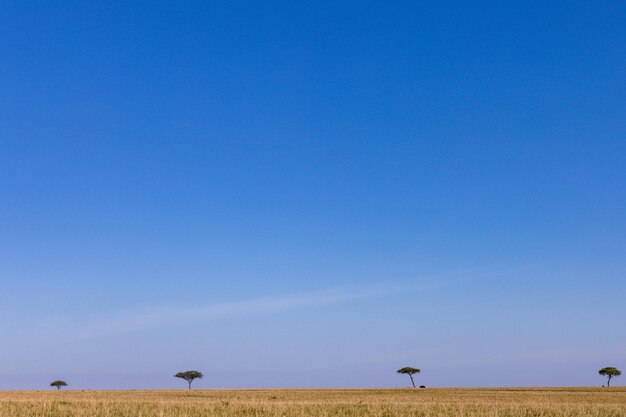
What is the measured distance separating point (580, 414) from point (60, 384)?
174427mm

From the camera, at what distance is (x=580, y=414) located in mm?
25297

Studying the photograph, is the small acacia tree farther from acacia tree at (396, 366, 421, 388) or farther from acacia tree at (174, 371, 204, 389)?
acacia tree at (396, 366, 421, 388)

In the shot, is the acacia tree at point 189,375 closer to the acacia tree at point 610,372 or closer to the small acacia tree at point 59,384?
the small acacia tree at point 59,384

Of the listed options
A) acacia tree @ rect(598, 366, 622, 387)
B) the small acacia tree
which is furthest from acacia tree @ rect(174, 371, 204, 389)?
acacia tree @ rect(598, 366, 622, 387)

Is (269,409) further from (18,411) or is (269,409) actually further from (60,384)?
(60,384)

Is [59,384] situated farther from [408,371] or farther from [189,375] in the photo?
[408,371]

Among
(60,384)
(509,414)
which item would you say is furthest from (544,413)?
(60,384)

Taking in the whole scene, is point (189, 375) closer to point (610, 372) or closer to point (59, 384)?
point (59, 384)

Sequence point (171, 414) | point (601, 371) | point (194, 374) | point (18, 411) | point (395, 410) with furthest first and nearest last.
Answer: point (194, 374)
point (601, 371)
point (395, 410)
point (18, 411)
point (171, 414)

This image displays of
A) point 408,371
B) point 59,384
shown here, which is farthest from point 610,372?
point 59,384

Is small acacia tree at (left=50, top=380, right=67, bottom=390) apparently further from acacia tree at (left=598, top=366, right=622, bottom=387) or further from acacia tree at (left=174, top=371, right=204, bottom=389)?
acacia tree at (left=598, top=366, right=622, bottom=387)

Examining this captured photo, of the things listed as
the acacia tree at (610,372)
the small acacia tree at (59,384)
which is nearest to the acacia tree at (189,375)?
the small acacia tree at (59,384)

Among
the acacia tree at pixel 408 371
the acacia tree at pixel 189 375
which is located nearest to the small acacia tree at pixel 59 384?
the acacia tree at pixel 189 375

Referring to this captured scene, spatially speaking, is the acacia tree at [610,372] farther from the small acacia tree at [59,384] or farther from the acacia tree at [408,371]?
the small acacia tree at [59,384]
